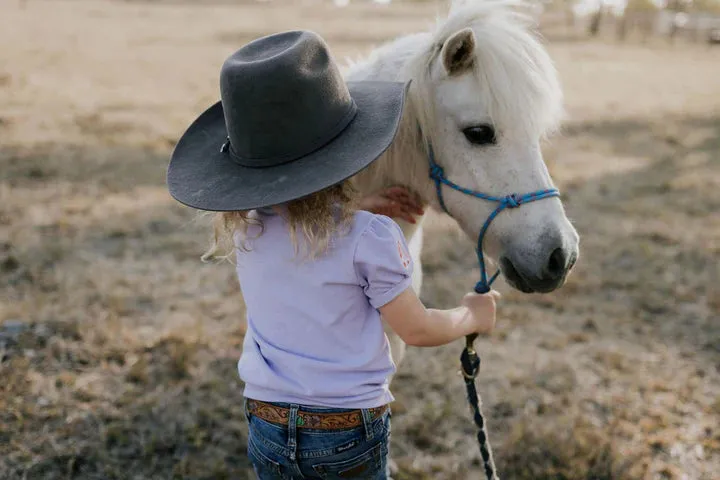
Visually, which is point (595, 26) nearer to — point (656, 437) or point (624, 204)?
point (624, 204)

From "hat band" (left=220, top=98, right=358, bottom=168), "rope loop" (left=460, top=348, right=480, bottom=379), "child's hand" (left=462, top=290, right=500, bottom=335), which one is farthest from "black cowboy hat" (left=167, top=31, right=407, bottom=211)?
"rope loop" (left=460, top=348, right=480, bottom=379)

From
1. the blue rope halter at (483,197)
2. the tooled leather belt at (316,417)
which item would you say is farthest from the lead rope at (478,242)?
the tooled leather belt at (316,417)

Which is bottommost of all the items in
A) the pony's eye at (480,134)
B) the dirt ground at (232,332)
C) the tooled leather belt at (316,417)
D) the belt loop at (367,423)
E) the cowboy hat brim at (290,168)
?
the dirt ground at (232,332)

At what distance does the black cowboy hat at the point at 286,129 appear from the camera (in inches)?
52.8

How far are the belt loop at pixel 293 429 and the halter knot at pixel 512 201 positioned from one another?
852 mm

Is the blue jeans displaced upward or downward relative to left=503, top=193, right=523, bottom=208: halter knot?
downward

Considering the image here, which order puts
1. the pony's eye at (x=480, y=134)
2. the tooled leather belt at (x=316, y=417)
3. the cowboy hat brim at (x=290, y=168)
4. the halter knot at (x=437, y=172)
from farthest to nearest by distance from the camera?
the halter knot at (x=437, y=172), the pony's eye at (x=480, y=134), the tooled leather belt at (x=316, y=417), the cowboy hat brim at (x=290, y=168)

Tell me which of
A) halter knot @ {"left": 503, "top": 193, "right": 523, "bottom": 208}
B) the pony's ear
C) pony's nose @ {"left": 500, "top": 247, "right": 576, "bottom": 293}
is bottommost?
pony's nose @ {"left": 500, "top": 247, "right": 576, "bottom": 293}

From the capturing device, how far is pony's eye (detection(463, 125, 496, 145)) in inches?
70.1

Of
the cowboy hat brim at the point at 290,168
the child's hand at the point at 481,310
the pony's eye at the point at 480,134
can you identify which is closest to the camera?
the cowboy hat brim at the point at 290,168

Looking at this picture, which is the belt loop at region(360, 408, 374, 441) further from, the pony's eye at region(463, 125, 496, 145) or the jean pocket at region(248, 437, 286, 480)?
the pony's eye at region(463, 125, 496, 145)

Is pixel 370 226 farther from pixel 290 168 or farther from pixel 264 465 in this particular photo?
pixel 264 465

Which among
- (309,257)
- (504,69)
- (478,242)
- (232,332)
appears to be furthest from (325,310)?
(232,332)

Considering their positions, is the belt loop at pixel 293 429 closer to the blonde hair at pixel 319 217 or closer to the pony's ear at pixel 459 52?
the blonde hair at pixel 319 217
